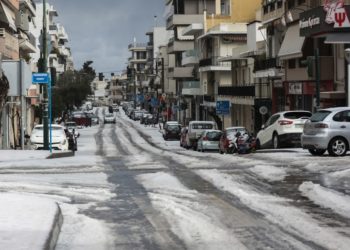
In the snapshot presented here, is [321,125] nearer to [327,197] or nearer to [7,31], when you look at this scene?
[327,197]

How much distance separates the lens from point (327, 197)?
1277cm

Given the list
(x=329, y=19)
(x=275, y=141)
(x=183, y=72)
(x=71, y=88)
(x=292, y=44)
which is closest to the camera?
(x=275, y=141)

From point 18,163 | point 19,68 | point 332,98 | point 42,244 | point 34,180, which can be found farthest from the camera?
point 332,98

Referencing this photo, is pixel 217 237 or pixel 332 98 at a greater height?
pixel 332 98

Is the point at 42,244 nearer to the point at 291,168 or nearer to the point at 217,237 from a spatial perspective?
the point at 217,237

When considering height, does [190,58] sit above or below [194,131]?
above

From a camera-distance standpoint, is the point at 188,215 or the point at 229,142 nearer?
the point at 188,215

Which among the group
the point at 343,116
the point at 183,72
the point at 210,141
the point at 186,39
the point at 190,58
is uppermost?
the point at 186,39

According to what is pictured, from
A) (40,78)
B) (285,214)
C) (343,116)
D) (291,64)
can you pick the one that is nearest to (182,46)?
(291,64)

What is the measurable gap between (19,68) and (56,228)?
67.9 feet

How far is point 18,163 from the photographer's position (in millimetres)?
21328

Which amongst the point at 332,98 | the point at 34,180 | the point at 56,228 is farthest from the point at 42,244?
the point at 332,98

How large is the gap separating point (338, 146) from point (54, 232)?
14720 millimetres

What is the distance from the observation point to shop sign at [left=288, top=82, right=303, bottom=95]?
4106 centimetres
